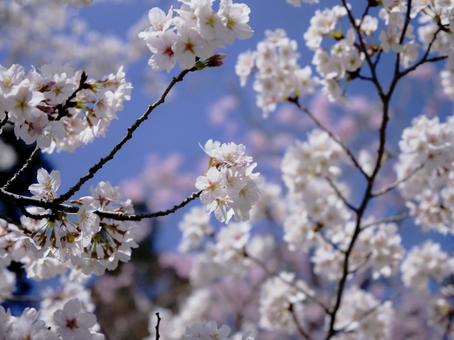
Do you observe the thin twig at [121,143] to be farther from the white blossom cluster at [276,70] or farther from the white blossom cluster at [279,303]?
the white blossom cluster at [279,303]

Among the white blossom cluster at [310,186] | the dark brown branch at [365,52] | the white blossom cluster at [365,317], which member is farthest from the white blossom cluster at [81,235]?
the white blossom cluster at [365,317]

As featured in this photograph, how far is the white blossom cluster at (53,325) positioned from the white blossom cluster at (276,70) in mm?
1983

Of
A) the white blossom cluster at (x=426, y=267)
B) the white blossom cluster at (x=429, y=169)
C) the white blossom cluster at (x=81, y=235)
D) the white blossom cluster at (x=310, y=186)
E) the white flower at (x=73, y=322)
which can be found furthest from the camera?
the white blossom cluster at (x=426, y=267)

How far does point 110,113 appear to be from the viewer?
2.09 meters

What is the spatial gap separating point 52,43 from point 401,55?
9641 mm

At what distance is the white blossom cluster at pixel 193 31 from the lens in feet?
5.45

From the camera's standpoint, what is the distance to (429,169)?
3201mm

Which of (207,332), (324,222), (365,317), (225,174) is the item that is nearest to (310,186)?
(324,222)

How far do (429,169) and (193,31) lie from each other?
6.93 ft

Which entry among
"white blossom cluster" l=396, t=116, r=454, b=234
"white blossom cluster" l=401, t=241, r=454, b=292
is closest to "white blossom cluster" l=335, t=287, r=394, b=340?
"white blossom cluster" l=401, t=241, r=454, b=292

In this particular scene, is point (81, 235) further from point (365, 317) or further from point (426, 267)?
point (426, 267)

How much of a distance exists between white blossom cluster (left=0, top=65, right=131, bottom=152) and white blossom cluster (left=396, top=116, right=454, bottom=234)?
185 cm

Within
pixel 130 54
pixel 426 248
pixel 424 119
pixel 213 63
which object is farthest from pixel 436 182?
pixel 130 54

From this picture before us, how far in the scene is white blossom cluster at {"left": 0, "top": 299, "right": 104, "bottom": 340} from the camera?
1.64 m
